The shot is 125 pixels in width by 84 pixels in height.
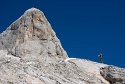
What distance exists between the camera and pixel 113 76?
896 inches

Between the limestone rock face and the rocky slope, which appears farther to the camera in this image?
the limestone rock face

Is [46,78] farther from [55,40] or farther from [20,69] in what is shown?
[55,40]

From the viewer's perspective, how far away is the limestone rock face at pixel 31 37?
22.8 meters

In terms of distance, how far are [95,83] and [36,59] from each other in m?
4.87

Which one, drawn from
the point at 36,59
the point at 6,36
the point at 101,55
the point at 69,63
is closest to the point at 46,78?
the point at 36,59

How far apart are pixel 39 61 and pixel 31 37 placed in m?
3.67

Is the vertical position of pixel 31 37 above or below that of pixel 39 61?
above

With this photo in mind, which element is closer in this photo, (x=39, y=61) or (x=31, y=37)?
(x=39, y=61)

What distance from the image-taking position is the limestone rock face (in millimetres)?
22803

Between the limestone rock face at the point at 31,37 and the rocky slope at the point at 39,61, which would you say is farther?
the limestone rock face at the point at 31,37

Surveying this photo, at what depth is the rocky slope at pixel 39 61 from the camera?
18.9 metres

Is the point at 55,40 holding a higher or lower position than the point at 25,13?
lower

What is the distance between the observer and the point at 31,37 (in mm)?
24250

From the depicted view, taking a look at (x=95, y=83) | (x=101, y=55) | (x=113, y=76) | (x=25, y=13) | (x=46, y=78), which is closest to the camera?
(x=46, y=78)
